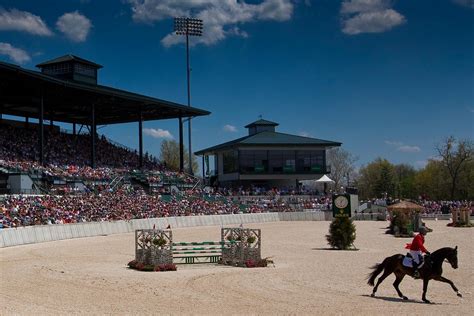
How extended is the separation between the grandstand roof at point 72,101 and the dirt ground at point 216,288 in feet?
102

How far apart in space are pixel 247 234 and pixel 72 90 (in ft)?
136

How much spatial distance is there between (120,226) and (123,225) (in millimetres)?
460

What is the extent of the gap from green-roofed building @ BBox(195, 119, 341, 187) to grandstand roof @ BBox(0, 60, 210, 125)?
1071 cm

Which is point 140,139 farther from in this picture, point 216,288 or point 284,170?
point 216,288

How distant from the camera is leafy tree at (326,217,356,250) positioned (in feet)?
101

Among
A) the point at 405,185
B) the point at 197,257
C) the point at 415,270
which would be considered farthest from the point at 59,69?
the point at 405,185

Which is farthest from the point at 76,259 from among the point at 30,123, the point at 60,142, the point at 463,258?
the point at 30,123

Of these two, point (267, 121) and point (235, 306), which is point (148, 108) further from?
point (235, 306)

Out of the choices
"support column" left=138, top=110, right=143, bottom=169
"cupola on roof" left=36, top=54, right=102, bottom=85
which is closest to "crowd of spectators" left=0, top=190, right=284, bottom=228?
"support column" left=138, top=110, right=143, bottom=169

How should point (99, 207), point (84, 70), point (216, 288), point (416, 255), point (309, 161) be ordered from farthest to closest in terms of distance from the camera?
1. point (309, 161)
2. point (84, 70)
3. point (99, 207)
4. point (216, 288)
5. point (416, 255)

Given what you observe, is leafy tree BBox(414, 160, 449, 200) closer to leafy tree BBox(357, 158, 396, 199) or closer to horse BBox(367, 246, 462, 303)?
leafy tree BBox(357, 158, 396, 199)

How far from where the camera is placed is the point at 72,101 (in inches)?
2675

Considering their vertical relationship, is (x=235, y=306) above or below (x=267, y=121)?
below

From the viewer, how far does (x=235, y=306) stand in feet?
47.6
